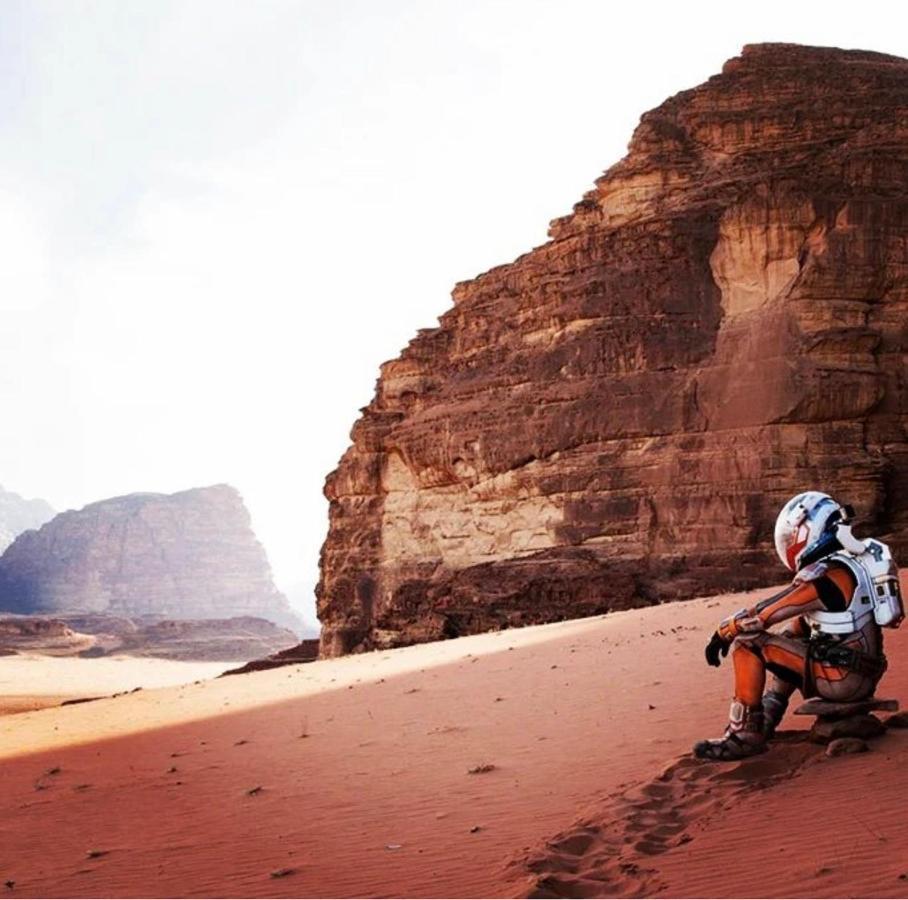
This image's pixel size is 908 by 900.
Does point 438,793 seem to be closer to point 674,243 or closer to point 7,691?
point 674,243

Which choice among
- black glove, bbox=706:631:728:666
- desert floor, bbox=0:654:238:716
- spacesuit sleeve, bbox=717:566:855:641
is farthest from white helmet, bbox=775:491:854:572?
desert floor, bbox=0:654:238:716

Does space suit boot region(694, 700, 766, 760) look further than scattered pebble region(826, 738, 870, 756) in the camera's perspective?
Yes

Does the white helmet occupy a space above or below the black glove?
above

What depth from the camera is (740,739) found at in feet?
19.6

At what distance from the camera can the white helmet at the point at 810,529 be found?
5965 mm

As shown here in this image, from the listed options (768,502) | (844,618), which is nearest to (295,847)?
(844,618)

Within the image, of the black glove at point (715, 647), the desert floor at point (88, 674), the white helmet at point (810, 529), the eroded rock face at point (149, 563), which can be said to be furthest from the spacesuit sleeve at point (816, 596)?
the eroded rock face at point (149, 563)

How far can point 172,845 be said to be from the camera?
20.0 ft

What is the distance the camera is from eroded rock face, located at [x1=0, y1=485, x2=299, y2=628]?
149 meters

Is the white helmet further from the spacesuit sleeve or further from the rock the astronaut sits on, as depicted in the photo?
the spacesuit sleeve

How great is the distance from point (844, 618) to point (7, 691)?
58.3m

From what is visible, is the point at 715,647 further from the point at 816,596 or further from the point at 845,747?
the point at 845,747

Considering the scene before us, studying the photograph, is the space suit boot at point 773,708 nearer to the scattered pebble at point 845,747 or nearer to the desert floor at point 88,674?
the scattered pebble at point 845,747

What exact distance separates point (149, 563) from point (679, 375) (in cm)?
14062
